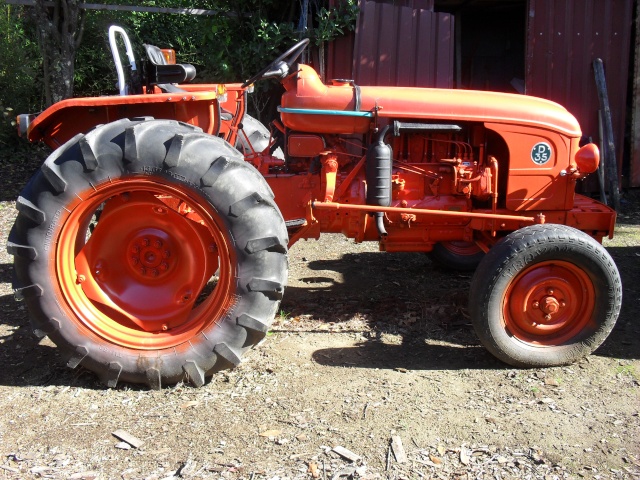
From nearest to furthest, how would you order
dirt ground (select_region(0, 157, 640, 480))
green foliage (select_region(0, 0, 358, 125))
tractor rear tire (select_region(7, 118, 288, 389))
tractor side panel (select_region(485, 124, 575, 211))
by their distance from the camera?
dirt ground (select_region(0, 157, 640, 480))
tractor rear tire (select_region(7, 118, 288, 389))
tractor side panel (select_region(485, 124, 575, 211))
green foliage (select_region(0, 0, 358, 125))

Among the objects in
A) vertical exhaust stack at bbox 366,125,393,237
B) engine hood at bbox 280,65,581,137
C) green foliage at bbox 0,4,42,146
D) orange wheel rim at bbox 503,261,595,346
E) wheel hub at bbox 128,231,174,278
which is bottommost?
orange wheel rim at bbox 503,261,595,346

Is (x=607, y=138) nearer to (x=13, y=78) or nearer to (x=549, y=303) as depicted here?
→ (x=549, y=303)

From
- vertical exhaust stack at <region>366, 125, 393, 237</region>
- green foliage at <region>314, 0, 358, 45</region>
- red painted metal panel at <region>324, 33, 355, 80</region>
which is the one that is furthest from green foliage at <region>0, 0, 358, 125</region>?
vertical exhaust stack at <region>366, 125, 393, 237</region>

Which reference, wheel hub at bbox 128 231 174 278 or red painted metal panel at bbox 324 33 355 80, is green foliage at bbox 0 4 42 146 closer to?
red painted metal panel at bbox 324 33 355 80

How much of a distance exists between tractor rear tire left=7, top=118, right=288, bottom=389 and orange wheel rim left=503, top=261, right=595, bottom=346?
4.11 feet

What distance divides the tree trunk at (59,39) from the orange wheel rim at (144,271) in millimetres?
4876

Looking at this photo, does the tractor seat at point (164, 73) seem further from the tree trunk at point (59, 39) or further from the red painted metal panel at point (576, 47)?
the red painted metal panel at point (576, 47)

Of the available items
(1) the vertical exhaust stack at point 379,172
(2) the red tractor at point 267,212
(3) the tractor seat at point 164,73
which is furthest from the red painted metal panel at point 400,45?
(1) the vertical exhaust stack at point 379,172

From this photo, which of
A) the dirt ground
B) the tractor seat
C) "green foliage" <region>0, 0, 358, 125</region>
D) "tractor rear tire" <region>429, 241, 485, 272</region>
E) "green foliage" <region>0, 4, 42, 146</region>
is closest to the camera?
the dirt ground

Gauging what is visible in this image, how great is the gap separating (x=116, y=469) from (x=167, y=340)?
2.46 ft

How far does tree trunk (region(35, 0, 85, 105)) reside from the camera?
286 inches

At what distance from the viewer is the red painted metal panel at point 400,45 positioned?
695 cm

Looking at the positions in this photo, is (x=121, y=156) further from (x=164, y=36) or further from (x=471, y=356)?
(x=164, y=36)

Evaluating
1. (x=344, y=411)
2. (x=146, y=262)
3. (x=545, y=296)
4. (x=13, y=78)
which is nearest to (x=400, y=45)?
(x=545, y=296)
